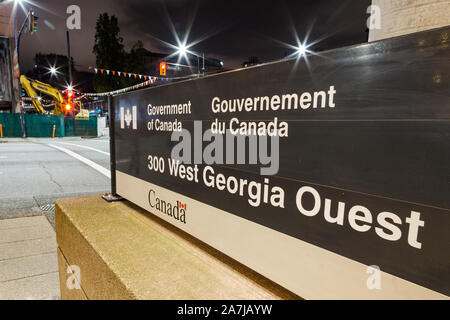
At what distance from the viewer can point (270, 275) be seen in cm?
106

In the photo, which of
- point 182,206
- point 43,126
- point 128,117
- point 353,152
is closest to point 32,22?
point 43,126

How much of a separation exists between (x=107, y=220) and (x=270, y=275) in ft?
4.06

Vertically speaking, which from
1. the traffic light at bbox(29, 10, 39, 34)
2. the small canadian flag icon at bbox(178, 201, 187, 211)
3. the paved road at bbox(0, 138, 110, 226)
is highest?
the traffic light at bbox(29, 10, 39, 34)

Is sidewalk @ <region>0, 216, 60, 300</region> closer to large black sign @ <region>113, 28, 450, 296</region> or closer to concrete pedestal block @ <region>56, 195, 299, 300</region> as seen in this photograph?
concrete pedestal block @ <region>56, 195, 299, 300</region>

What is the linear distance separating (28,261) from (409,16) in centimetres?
393

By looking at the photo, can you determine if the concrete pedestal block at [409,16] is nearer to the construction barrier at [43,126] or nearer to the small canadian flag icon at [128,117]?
the small canadian flag icon at [128,117]

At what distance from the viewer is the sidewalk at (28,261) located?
8.21 ft

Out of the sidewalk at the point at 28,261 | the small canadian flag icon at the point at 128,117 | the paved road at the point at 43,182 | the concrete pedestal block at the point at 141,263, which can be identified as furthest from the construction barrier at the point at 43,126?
the concrete pedestal block at the point at 141,263

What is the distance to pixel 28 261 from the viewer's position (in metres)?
3.03

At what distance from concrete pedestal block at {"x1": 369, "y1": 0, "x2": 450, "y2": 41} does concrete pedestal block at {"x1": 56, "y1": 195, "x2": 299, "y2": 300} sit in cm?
142

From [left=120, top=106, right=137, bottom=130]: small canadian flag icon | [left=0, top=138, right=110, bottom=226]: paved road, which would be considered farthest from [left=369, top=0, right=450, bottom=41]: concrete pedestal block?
[left=0, top=138, right=110, bottom=226]: paved road

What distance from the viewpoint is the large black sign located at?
675 mm

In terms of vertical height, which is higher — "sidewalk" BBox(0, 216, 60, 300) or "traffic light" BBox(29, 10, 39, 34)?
"traffic light" BBox(29, 10, 39, 34)

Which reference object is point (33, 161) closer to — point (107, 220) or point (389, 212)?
point (107, 220)
